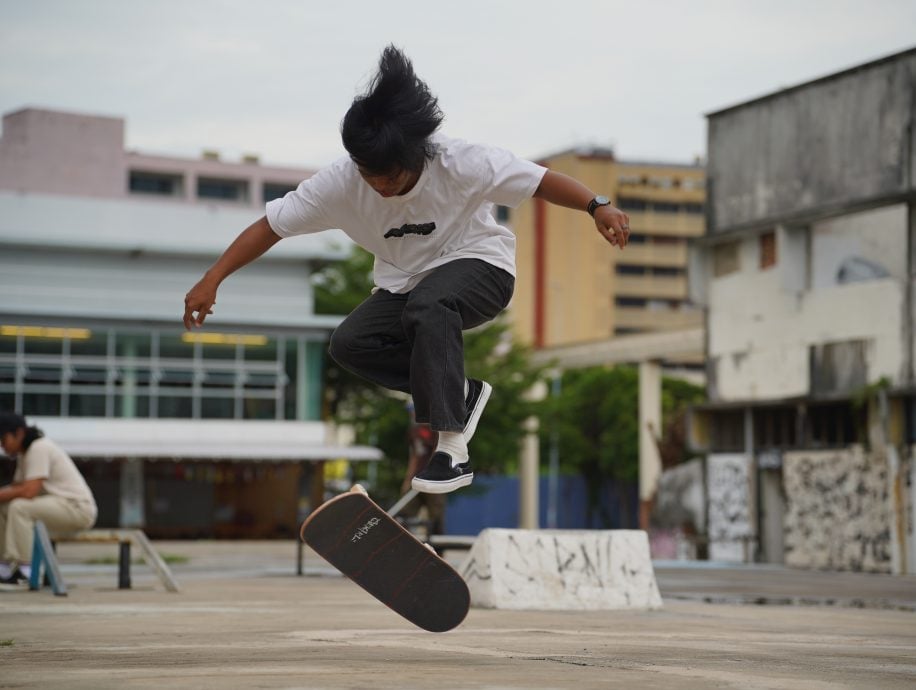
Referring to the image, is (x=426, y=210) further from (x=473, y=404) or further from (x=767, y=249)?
(x=767, y=249)

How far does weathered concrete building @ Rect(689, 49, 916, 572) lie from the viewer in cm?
2703

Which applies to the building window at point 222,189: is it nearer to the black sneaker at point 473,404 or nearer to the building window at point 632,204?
the building window at point 632,204

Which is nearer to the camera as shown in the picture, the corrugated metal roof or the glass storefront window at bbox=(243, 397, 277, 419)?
the corrugated metal roof

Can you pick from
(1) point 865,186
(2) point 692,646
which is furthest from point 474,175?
(1) point 865,186

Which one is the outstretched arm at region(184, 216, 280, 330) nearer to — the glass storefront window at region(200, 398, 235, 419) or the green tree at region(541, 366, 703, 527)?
the glass storefront window at region(200, 398, 235, 419)

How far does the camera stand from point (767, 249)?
101ft

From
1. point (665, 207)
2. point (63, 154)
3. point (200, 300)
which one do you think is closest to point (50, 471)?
point (200, 300)

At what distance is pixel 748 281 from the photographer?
3136 centimetres

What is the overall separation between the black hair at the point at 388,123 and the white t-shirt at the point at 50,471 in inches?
258

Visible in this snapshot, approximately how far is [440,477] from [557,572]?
474 cm

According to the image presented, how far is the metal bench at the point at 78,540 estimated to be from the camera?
10508 mm

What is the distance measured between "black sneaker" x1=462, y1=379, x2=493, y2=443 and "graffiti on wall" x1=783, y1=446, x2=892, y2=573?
22.3 m

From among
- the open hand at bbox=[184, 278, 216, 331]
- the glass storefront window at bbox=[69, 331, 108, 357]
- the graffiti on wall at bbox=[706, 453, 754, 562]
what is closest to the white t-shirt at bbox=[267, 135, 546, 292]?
the open hand at bbox=[184, 278, 216, 331]

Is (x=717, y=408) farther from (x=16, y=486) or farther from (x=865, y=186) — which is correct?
(x=16, y=486)
